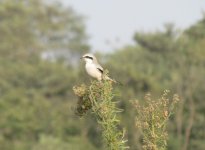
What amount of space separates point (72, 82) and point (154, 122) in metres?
37.7

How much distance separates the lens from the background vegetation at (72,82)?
3388 centimetres

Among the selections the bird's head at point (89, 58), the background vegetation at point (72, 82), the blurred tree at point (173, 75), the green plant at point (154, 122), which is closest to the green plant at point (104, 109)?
the green plant at point (154, 122)

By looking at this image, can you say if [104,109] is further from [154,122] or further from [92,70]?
[92,70]

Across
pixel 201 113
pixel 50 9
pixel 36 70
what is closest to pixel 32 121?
pixel 201 113

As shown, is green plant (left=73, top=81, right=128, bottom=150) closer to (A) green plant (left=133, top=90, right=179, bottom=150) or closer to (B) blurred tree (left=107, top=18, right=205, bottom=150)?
(A) green plant (left=133, top=90, right=179, bottom=150)

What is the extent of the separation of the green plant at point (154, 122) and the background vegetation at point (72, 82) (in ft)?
61.8

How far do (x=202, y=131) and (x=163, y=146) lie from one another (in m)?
29.0

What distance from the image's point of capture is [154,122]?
4.97 m

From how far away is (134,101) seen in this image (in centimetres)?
518

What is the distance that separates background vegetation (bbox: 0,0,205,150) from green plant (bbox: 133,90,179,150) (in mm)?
18835

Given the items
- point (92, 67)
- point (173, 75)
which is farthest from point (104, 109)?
point (173, 75)

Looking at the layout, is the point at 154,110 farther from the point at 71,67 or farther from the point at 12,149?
the point at 71,67

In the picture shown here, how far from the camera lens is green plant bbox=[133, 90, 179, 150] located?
4.92 meters

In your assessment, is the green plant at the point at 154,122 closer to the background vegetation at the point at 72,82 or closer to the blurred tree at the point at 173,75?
the background vegetation at the point at 72,82
